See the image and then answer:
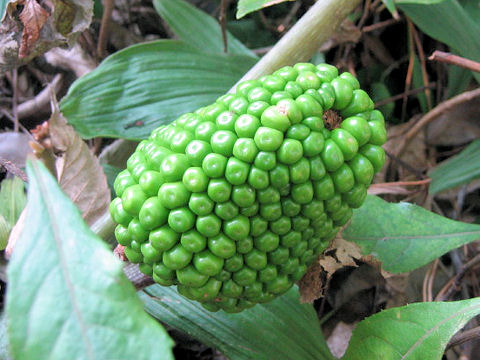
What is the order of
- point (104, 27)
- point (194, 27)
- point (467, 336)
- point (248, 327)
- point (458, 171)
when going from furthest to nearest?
point (194, 27), point (104, 27), point (458, 171), point (248, 327), point (467, 336)

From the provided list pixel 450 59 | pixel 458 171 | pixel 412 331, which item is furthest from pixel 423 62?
pixel 412 331

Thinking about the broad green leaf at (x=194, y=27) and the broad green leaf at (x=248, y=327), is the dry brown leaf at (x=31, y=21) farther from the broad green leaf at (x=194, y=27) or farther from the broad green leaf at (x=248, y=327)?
the broad green leaf at (x=248, y=327)

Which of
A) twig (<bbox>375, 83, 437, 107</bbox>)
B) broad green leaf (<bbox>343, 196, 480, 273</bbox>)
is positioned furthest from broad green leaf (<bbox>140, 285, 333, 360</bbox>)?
twig (<bbox>375, 83, 437, 107</bbox>)

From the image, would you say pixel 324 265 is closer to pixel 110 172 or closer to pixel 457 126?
pixel 110 172

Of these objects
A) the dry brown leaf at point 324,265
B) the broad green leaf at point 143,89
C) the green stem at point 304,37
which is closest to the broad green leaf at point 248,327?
the dry brown leaf at point 324,265

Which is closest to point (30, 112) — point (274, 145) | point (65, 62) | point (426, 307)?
point (65, 62)

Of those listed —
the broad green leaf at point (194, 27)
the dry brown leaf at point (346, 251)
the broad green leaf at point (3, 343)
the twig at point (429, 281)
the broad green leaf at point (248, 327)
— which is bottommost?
the twig at point (429, 281)
